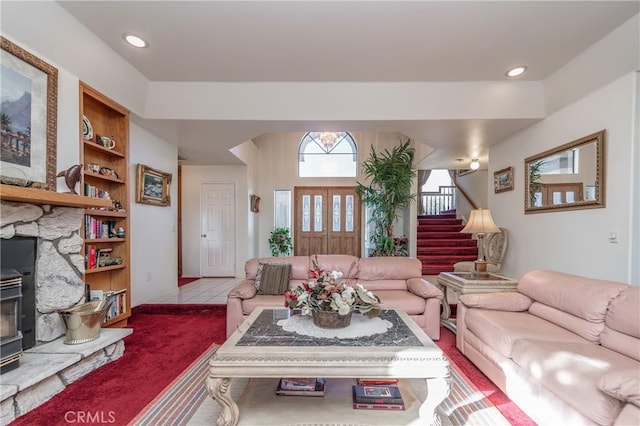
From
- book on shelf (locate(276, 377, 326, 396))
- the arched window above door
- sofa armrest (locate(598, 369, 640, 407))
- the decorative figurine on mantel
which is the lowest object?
book on shelf (locate(276, 377, 326, 396))

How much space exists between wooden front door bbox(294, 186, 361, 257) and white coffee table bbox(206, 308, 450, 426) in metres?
5.70

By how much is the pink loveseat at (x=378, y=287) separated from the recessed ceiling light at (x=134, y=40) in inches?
92.7

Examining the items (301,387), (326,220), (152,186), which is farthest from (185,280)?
(301,387)

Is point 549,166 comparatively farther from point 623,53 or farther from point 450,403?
point 450,403

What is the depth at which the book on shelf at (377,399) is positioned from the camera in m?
1.66

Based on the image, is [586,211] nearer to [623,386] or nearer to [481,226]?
[481,226]

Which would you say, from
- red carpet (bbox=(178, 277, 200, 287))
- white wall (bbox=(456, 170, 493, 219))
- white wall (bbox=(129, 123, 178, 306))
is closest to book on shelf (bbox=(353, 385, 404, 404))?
white wall (bbox=(129, 123, 178, 306))

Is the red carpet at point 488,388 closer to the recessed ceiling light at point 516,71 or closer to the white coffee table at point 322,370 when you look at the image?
the white coffee table at point 322,370

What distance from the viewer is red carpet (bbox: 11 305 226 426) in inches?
71.6

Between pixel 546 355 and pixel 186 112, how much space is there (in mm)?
3860

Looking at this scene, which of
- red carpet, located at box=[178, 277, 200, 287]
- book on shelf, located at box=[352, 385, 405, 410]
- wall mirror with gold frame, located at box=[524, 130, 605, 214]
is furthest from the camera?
red carpet, located at box=[178, 277, 200, 287]

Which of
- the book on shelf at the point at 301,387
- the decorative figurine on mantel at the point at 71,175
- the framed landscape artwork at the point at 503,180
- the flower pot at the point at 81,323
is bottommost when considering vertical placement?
the book on shelf at the point at 301,387

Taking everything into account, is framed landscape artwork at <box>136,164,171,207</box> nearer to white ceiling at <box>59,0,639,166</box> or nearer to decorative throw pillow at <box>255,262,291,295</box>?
white ceiling at <box>59,0,639,166</box>

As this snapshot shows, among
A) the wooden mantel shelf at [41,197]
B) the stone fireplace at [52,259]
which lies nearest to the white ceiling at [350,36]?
the wooden mantel shelf at [41,197]
